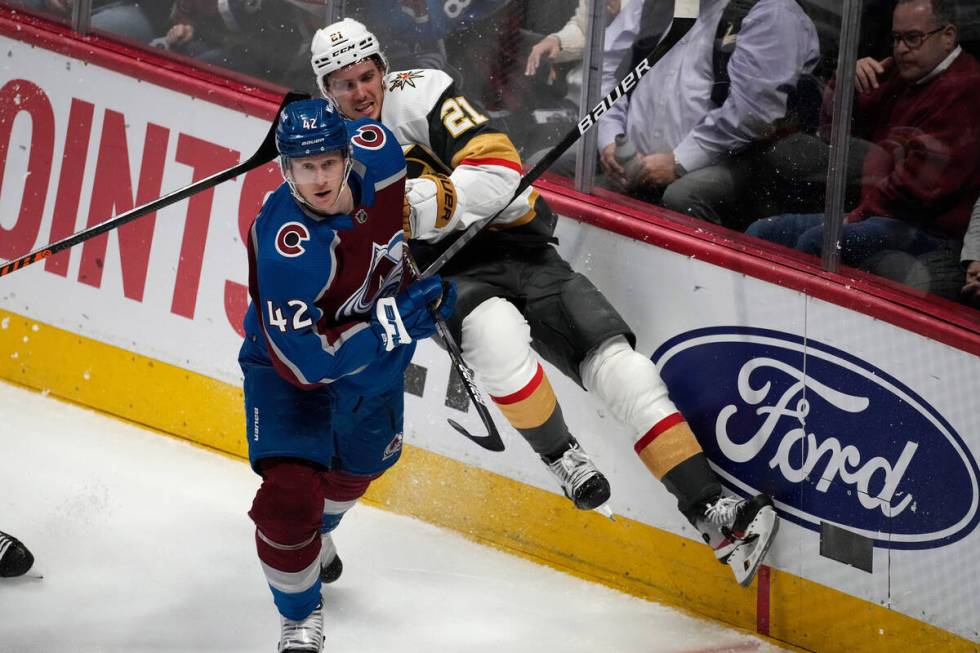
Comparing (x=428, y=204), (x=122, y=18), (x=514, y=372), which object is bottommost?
(x=514, y=372)

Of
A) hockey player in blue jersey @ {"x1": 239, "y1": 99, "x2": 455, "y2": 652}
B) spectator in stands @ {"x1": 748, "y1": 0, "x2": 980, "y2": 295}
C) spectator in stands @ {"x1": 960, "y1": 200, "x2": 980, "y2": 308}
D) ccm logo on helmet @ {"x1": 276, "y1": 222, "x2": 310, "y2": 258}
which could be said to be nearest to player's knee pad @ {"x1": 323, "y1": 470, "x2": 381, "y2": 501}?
hockey player in blue jersey @ {"x1": 239, "y1": 99, "x2": 455, "y2": 652}

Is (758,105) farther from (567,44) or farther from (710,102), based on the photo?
(567,44)

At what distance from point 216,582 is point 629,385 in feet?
3.99

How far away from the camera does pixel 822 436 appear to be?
11.1 ft

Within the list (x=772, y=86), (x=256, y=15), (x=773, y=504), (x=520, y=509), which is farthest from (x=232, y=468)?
(x=772, y=86)

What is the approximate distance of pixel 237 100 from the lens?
4223 millimetres

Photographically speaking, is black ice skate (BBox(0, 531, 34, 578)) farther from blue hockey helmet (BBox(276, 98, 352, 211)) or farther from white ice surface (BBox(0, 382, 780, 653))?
blue hockey helmet (BBox(276, 98, 352, 211))

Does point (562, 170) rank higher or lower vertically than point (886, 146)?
lower

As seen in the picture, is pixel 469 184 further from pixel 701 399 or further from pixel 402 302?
pixel 701 399

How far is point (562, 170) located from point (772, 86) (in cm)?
67

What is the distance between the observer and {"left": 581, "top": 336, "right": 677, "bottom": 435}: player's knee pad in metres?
3.42

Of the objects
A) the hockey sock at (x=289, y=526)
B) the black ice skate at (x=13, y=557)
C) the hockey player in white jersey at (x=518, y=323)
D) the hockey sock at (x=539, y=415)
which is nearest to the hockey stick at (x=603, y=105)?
the hockey player in white jersey at (x=518, y=323)

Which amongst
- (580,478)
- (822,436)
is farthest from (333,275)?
(822,436)

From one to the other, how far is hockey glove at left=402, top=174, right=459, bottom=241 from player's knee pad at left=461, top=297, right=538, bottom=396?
10.0 inches
